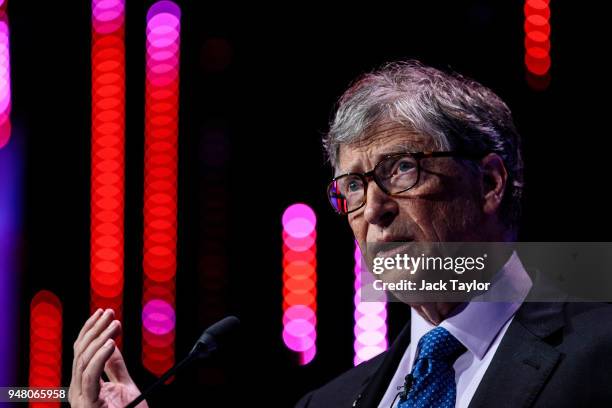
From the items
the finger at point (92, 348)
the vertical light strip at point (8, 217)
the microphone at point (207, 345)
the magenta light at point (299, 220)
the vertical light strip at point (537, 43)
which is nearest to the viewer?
the microphone at point (207, 345)

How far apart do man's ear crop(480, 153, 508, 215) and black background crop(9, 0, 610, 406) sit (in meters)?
1.00

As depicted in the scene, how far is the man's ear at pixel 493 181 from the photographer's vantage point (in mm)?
1921

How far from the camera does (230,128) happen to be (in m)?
3.39

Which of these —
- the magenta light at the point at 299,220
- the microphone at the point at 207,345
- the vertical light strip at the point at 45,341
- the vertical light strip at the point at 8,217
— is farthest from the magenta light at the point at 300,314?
the microphone at the point at 207,345

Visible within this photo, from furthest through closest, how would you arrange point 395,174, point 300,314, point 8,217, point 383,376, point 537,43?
point 300,314, point 8,217, point 537,43, point 383,376, point 395,174

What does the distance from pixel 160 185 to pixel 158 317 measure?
56 cm

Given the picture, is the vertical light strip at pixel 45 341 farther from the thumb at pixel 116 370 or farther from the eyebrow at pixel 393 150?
the eyebrow at pixel 393 150

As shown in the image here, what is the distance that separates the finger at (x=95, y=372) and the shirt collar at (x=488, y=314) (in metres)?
0.78

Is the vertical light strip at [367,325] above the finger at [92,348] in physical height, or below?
below

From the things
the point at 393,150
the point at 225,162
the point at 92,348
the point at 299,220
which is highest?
the point at 225,162

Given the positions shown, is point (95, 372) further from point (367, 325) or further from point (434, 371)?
point (367, 325)

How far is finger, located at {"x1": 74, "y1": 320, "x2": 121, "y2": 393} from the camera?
72.3 inches

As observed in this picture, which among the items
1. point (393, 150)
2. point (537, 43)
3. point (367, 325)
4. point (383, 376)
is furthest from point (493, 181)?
point (367, 325)

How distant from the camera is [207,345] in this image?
1.78m
